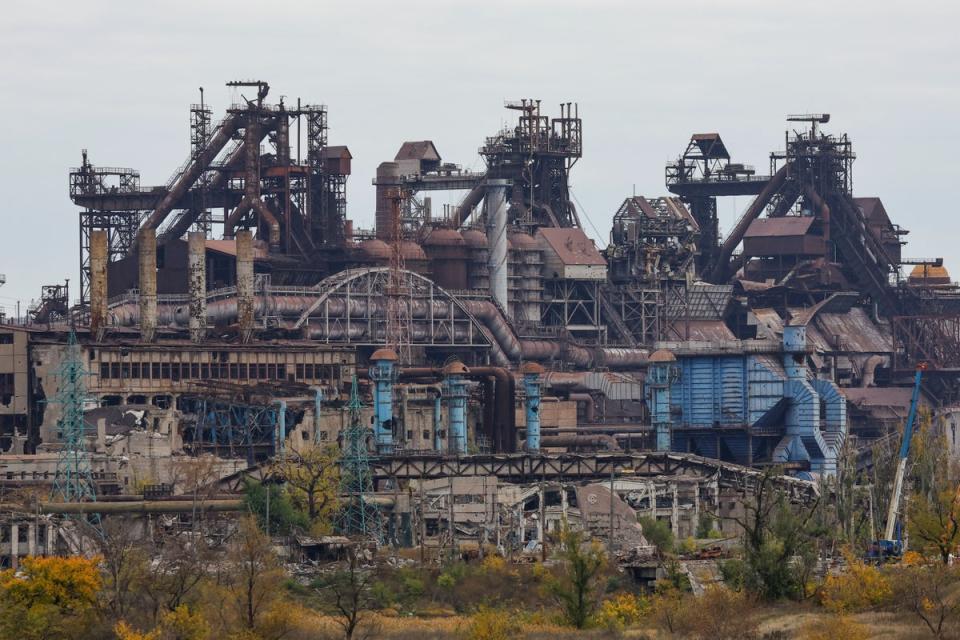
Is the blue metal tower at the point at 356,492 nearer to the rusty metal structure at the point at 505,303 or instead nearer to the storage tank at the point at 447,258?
the rusty metal structure at the point at 505,303

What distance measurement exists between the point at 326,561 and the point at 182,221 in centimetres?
6140

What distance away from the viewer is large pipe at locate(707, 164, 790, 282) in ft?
599

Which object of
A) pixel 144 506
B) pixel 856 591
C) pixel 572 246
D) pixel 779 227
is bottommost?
pixel 856 591

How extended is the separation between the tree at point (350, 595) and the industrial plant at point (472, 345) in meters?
10.1

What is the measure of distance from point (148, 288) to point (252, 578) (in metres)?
57.9

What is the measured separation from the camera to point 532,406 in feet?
438

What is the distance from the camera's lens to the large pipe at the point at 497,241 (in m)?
Result: 162

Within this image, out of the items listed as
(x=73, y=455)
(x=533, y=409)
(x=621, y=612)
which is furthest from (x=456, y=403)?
(x=621, y=612)

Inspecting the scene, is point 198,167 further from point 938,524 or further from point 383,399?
point 938,524

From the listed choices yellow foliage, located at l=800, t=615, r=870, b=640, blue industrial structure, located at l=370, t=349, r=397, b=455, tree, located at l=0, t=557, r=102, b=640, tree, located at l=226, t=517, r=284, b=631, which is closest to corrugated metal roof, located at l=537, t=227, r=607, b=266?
blue industrial structure, located at l=370, t=349, r=397, b=455

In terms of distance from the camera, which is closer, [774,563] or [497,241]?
[774,563]

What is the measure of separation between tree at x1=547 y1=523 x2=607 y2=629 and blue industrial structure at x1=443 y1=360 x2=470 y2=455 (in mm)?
36044

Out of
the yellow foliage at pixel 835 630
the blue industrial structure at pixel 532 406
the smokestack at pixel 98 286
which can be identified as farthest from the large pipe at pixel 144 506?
the yellow foliage at pixel 835 630

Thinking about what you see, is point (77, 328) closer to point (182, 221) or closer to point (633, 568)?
point (182, 221)
